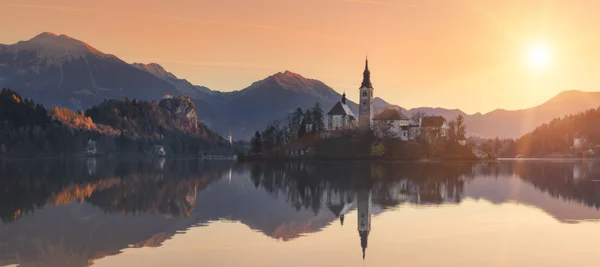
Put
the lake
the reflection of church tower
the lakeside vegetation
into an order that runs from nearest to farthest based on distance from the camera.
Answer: the lake
the reflection of church tower
the lakeside vegetation

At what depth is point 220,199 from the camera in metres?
57.2

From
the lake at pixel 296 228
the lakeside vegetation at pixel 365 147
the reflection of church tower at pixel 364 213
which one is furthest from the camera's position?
the lakeside vegetation at pixel 365 147

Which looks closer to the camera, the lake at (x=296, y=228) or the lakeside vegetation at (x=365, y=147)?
the lake at (x=296, y=228)

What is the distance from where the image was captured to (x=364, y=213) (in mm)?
45844

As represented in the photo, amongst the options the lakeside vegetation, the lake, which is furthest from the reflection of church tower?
the lakeside vegetation

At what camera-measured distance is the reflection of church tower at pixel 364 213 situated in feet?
111

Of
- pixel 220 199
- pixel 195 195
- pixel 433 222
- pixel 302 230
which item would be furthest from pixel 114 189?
pixel 433 222

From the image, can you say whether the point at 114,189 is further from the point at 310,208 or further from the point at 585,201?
the point at 585,201

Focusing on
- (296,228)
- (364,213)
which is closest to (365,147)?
(364,213)

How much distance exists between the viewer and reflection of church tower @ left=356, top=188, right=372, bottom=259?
3394 cm

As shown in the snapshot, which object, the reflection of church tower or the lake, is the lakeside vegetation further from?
the lake

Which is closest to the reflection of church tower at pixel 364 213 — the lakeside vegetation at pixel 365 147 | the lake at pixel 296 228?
the lake at pixel 296 228

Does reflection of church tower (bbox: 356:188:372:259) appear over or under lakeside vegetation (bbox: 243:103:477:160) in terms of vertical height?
under

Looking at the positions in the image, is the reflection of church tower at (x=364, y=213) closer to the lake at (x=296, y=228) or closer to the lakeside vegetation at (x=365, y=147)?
the lake at (x=296, y=228)
